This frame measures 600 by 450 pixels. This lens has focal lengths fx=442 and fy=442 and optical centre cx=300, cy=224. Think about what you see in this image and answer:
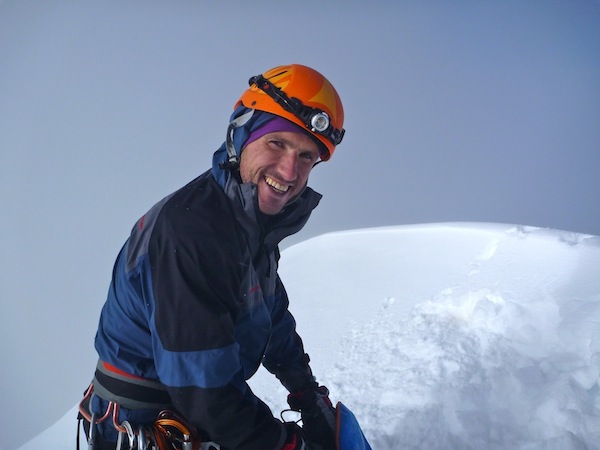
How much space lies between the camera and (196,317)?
1378mm

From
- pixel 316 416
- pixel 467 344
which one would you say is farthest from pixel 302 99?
pixel 467 344

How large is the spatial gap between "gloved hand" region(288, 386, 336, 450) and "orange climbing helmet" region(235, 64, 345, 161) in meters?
1.26

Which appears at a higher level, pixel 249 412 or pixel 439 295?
pixel 439 295

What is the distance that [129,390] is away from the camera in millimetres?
1653

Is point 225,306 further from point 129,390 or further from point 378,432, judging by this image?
point 378,432

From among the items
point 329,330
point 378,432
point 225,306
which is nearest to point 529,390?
point 378,432

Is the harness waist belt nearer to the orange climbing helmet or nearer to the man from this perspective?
the man

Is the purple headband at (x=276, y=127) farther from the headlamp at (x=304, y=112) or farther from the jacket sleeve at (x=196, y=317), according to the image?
the jacket sleeve at (x=196, y=317)

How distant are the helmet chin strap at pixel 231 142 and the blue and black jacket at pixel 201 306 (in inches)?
3.1

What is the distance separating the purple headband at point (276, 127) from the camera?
5.69 ft

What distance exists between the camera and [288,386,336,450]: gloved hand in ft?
7.00

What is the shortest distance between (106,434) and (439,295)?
9.39 feet

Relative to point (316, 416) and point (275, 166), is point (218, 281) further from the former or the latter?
point (316, 416)

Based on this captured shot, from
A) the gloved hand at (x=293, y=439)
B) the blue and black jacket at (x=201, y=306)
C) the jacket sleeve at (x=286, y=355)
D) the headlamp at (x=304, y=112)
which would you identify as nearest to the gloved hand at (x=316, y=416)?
the jacket sleeve at (x=286, y=355)
